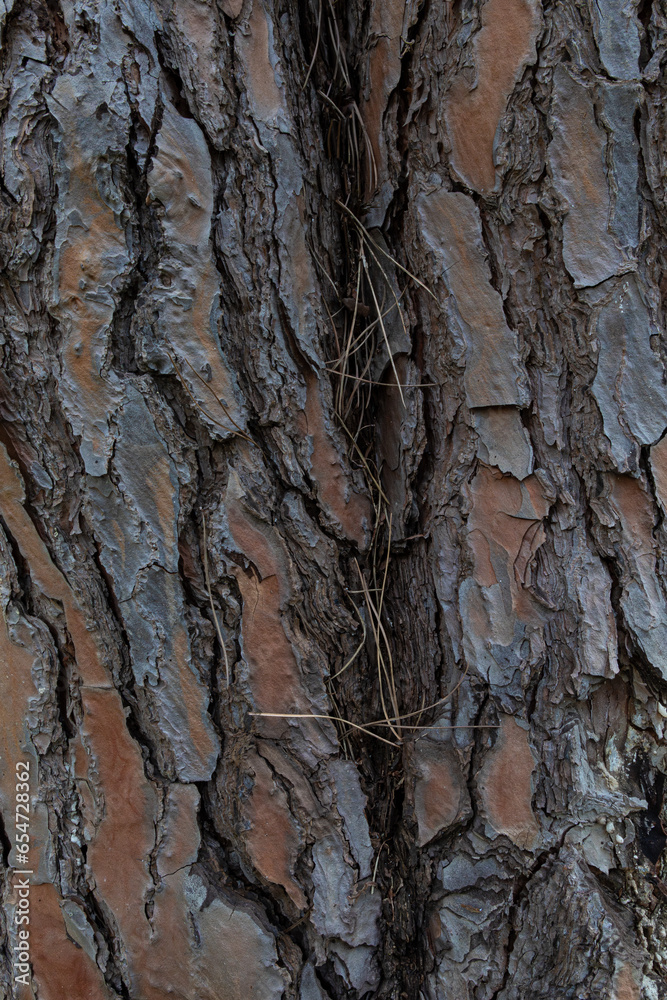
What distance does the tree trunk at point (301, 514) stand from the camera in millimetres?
856

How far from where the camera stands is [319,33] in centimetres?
101

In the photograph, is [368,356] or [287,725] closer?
[287,725]

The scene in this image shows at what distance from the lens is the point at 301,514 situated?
93 centimetres

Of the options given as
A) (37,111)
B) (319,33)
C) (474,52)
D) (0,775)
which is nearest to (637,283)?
(474,52)

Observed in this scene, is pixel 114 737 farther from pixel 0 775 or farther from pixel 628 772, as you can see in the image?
pixel 628 772

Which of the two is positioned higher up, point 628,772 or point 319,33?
point 319,33

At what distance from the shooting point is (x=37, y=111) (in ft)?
2.85

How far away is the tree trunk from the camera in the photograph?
0.86m

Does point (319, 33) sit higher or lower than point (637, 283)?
higher

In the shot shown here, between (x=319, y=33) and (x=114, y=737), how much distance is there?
3.75ft

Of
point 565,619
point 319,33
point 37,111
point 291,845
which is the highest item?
point 319,33

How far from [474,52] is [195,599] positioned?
0.87m

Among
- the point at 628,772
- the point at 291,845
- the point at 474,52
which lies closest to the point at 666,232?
the point at 474,52

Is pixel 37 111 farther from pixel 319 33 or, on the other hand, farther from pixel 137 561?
pixel 137 561
